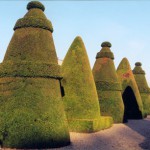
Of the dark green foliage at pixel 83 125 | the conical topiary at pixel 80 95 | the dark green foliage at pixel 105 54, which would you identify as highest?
the dark green foliage at pixel 105 54

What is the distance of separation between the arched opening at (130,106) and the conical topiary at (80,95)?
30.6ft

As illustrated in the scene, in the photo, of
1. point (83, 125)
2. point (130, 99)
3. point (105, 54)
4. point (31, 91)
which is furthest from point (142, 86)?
point (31, 91)

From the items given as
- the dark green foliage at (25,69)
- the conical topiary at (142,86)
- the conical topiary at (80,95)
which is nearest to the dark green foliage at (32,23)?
the dark green foliage at (25,69)

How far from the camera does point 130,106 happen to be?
2814 cm

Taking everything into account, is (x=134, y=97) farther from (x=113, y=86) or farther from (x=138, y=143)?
(x=138, y=143)

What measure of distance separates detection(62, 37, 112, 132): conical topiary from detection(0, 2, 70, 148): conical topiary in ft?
14.0

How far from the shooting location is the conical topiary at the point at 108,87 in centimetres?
2244

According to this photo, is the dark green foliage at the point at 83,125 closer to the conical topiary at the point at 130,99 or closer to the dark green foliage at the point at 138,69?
the conical topiary at the point at 130,99

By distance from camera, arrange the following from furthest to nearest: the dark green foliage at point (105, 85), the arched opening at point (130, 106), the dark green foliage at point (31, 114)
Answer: the arched opening at point (130, 106) < the dark green foliage at point (105, 85) < the dark green foliage at point (31, 114)

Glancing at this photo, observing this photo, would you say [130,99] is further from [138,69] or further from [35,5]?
[35,5]

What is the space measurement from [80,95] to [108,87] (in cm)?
571

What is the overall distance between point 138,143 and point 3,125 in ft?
24.8

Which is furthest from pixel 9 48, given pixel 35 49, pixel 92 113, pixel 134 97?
pixel 134 97

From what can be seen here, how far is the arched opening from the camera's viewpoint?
2786 cm
